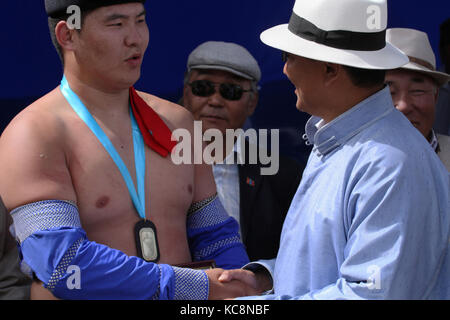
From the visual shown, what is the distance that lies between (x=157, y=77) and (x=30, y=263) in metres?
2.02

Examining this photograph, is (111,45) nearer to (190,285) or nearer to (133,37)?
(133,37)

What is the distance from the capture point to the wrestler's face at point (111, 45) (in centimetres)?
243

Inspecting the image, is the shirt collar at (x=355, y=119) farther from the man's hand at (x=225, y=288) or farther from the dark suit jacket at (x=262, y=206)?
the dark suit jacket at (x=262, y=206)

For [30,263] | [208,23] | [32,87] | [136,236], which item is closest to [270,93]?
[208,23]

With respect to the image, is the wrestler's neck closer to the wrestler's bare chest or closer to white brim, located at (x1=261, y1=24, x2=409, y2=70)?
the wrestler's bare chest

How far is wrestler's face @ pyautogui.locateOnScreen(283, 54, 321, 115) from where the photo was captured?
83.9 inches

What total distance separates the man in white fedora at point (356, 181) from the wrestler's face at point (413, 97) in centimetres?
131

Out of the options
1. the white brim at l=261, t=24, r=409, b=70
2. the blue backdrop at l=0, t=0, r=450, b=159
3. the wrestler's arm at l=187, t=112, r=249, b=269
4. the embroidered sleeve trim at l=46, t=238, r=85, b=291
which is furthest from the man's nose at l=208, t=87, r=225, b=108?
the embroidered sleeve trim at l=46, t=238, r=85, b=291

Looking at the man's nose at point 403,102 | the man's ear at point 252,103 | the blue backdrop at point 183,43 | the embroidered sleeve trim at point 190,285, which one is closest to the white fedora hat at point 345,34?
the embroidered sleeve trim at point 190,285

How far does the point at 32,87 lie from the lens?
3818 mm

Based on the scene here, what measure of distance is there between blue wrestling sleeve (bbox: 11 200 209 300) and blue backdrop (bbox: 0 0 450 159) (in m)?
1.68
